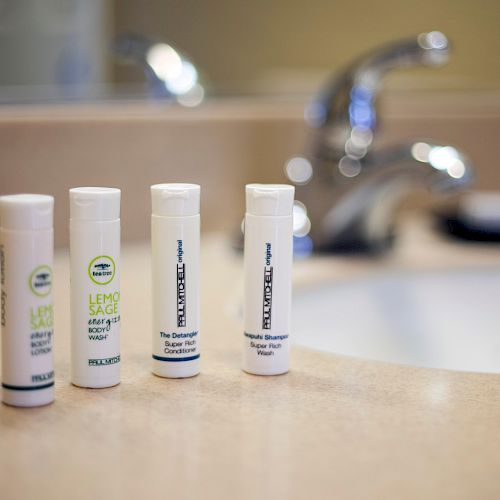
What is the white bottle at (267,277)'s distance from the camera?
512 mm

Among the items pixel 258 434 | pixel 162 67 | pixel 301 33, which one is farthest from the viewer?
pixel 301 33

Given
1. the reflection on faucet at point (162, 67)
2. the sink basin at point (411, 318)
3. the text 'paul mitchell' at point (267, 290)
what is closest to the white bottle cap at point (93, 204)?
the text 'paul mitchell' at point (267, 290)

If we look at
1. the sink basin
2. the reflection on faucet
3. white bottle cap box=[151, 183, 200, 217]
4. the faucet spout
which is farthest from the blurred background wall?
white bottle cap box=[151, 183, 200, 217]

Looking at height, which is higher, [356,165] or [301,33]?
[301,33]

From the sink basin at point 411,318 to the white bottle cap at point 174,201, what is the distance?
27 cm

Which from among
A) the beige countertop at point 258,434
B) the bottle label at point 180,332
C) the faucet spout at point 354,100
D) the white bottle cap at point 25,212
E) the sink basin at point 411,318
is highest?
the faucet spout at point 354,100

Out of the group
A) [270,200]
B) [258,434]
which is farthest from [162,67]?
[258,434]

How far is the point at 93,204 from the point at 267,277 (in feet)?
0.38

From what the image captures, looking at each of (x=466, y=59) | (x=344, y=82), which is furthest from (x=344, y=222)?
(x=466, y=59)

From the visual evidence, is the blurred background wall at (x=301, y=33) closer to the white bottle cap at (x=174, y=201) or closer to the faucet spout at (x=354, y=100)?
the faucet spout at (x=354, y=100)

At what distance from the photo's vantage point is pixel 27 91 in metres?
0.94

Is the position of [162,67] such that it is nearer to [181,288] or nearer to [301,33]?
[301,33]

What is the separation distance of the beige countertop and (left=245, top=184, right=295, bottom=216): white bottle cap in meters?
0.10

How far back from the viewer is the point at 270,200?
0.51 m
